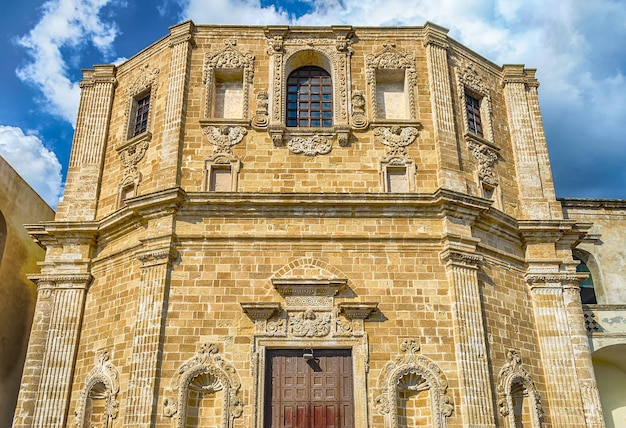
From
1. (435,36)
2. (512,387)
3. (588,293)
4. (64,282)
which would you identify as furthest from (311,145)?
(588,293)

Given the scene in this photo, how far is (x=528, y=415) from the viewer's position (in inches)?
553

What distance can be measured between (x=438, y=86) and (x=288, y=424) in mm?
9090

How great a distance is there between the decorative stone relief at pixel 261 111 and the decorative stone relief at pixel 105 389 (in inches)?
257

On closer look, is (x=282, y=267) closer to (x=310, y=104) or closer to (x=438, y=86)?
(x=310, y=104)

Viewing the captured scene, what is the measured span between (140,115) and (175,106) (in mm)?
1857

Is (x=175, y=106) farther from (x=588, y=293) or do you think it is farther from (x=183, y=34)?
(x=588, y=293)

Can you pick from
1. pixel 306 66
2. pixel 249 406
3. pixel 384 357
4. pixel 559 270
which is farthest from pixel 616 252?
pixel 249 406

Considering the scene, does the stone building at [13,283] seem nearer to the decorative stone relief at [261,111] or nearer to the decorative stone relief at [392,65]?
the decorative stone relief at [261,111]

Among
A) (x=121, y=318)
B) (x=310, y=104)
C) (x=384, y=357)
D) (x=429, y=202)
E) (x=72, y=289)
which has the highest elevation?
(x=310, y=104)

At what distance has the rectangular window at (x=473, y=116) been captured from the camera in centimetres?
1670

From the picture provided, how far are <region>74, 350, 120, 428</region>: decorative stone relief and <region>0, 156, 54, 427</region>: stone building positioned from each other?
15.5 ft

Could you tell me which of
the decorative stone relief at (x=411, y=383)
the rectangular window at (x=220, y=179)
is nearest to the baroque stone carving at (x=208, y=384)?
the decorative stone relief at (x=411, y=383)

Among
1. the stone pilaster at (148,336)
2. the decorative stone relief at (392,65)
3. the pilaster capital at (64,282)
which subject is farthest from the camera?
the decorative stone relief at (392,65)

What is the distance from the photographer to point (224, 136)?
1544 centimetres
